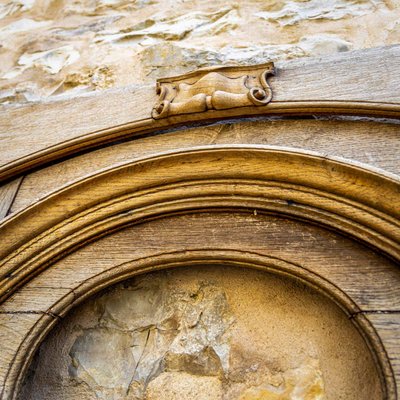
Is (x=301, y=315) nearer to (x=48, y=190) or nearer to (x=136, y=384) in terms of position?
(x=136, y=384)

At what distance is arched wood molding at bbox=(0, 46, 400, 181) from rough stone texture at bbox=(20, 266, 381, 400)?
484 millimetres

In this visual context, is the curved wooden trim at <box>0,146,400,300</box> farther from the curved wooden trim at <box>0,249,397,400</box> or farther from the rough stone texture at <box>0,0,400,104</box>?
the rough stone texture at <box>0,0,400,104</box>

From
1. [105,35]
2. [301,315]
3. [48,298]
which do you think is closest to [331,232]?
[301,315]

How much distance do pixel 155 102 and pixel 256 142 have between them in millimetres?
377

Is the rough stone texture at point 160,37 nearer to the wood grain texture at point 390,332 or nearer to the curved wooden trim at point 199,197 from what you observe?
the curved wooden trim at point 199,197

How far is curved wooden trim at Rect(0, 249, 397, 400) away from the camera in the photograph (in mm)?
909

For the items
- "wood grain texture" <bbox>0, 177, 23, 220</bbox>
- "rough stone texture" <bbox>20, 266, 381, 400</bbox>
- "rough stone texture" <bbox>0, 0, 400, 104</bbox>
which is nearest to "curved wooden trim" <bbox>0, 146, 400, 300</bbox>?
"wood grain texture" <bbox>0, 177, 23, 220</bbox>

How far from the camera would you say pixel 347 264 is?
38.2 inches

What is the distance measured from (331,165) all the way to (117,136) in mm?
686

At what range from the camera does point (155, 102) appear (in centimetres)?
127

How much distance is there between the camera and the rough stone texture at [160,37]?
1.37 meters

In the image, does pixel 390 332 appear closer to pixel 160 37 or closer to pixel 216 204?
pixel 216 204

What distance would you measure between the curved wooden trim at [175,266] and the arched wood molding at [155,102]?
43 centimetres

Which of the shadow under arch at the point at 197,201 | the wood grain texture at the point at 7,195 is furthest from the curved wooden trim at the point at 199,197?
the wood grain texture at the point at 7,195
